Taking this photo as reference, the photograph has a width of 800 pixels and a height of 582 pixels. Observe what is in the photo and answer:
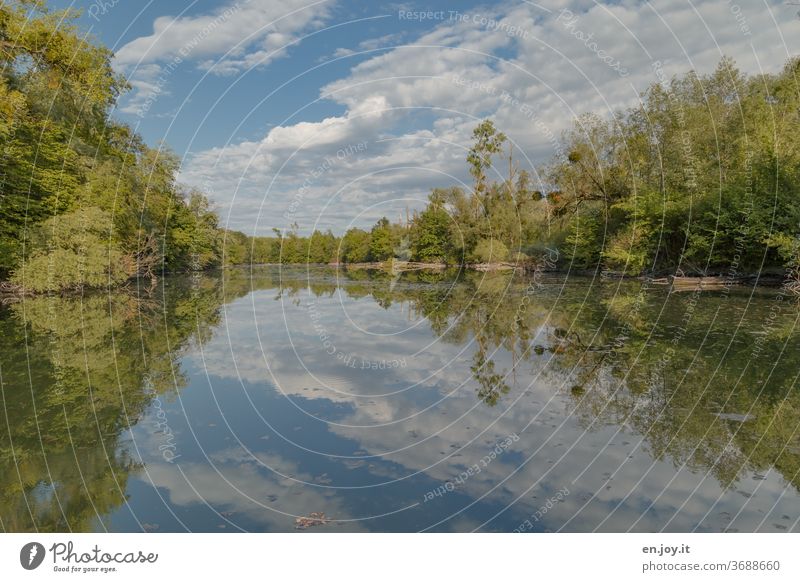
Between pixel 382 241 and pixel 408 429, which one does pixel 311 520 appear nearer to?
pixel 408 429

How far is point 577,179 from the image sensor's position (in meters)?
53.2

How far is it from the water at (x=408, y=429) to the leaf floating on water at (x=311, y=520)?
0.09 feet

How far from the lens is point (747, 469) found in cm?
719

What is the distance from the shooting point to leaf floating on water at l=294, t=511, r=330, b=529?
237 inches

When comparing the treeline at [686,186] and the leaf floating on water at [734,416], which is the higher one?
the treeline at [686,186]

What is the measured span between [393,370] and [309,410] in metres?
3.83

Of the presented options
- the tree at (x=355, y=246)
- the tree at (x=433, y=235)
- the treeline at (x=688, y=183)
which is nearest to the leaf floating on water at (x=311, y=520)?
the treeline at (x=688, y=183)

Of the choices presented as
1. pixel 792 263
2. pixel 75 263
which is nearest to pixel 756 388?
pixel 792 263

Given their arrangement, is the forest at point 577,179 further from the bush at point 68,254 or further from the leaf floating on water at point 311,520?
the leaf floating on water at point 311,520

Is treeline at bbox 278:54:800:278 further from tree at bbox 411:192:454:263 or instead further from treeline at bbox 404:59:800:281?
tree at bbox 411:192:454:263

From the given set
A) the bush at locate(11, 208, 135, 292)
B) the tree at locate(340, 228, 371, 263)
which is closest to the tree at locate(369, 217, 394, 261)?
the tree at locate(340, 228, 371, 263)

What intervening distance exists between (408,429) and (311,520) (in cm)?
352

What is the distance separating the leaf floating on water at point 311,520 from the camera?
602 centimetres
